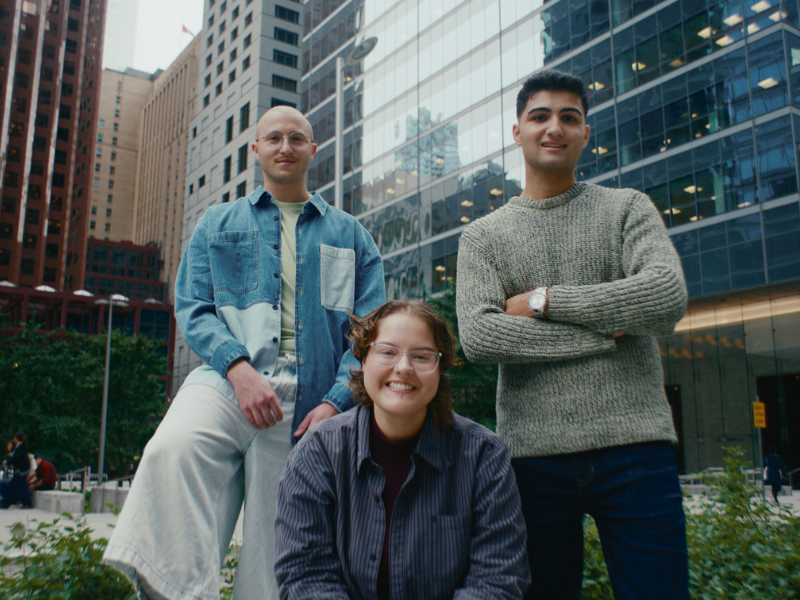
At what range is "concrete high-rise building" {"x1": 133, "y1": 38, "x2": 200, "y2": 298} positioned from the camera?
331 feet

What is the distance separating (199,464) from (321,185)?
43669mm

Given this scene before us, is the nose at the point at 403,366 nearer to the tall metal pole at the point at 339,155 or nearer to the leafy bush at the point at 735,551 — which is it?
the leafy bush at the point at 735,551

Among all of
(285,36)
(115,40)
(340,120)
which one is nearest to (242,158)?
(285,36)

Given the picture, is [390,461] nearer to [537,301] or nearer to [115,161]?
[537,301]

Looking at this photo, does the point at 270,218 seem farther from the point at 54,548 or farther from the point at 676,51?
the point at 676,51

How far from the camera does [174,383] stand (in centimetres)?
7475

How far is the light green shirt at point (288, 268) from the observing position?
2.80 m

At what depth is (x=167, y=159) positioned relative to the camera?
355ft

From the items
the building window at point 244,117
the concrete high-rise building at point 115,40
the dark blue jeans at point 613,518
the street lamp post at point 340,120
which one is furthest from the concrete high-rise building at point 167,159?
the dark blue jeans at point 613,518

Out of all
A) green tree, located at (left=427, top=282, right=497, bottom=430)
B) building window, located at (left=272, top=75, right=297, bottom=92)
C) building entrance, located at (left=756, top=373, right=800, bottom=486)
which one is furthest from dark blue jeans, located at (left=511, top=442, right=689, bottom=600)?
building window, located at (left=272, top=75, right=297, bottom=92)

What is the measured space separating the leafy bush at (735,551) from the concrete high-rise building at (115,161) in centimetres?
13348

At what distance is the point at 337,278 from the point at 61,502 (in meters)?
17.9

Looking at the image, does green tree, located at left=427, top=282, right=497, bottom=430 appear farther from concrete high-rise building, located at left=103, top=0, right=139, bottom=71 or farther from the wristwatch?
concrete high-rise building, located at left=103, top=0, right=139, bottom=71

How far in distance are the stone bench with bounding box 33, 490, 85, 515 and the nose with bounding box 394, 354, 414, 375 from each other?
1693cm
